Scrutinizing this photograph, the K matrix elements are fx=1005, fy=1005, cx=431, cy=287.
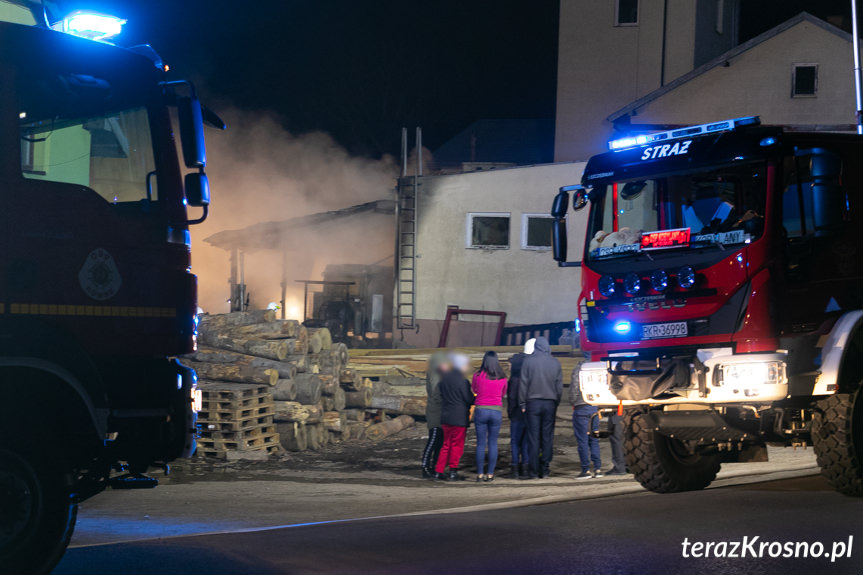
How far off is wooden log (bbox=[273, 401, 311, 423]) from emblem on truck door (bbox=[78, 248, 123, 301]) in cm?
878

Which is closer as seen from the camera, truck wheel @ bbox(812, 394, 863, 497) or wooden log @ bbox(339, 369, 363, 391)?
truck wheel @ bbox(812, 394, 863, 497)

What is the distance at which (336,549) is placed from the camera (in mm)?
7496

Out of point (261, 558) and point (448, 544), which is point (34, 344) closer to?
point (261, 558)

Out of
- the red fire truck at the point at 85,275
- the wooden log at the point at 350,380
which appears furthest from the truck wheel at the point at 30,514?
the wooden log at the point at 350,380

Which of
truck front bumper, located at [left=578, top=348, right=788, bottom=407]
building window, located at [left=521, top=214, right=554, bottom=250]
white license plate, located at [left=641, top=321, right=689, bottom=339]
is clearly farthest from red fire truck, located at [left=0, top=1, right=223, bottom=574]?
building window, located at [left=521, top=214, right=554, bottom=250]

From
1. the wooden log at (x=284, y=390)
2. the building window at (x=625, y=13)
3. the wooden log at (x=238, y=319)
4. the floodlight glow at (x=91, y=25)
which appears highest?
the building window at (x=625, y=13)

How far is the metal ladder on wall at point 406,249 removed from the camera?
2867cm

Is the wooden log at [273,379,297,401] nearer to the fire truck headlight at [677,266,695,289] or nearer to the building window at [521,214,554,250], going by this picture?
the fire truck headlight at [677,266,695,289]

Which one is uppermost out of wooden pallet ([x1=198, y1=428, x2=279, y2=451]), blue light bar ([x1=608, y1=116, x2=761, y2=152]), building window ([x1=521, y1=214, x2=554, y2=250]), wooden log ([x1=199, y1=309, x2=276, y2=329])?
building window ([x1=521, y1=214, x2=554, y2=250])

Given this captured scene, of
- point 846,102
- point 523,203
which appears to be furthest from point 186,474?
point 846,102

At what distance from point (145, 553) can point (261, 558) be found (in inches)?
36.1

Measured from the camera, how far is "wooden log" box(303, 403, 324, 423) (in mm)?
15844

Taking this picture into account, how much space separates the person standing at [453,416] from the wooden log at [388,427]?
153 inches

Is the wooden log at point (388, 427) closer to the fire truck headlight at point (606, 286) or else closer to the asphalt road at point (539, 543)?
the asphalt road at point (539, 543)
